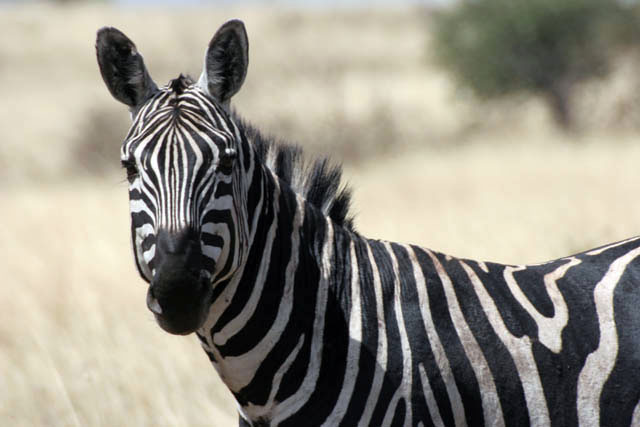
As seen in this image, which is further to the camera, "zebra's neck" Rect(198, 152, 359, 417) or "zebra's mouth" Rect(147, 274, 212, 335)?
"zebra's neck" Rect(198, 152, 359, 417)

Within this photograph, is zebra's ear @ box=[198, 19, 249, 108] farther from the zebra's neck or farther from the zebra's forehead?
the zebra's neck

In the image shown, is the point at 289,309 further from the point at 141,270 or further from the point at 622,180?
the point at 622,180

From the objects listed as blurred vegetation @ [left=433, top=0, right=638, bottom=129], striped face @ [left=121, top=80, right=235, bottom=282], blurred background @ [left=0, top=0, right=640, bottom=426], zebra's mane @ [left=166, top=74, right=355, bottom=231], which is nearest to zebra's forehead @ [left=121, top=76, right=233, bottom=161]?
striped face @ [left=121, top=80, right=235, bottom=282]

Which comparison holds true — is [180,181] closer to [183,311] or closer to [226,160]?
[226,160]

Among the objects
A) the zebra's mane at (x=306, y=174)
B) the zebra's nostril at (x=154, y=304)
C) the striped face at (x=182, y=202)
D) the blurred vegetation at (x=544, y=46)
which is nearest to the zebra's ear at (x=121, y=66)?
the striped face at (x=182, y=202)

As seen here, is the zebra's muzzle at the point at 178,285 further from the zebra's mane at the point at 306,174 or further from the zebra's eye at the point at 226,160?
the zebra's mane at the point at 306,174

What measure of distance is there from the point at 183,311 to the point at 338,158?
50.4ft

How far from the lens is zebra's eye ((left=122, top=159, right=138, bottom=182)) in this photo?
289 cm

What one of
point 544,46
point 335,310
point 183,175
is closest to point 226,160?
point 183,175

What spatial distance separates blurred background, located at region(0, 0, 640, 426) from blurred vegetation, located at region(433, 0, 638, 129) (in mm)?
47

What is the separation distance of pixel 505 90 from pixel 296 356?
66.4 ft

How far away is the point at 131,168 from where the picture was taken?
9.53 ft

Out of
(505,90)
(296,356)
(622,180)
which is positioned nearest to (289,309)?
(296,356)

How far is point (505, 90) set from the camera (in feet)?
72.9
